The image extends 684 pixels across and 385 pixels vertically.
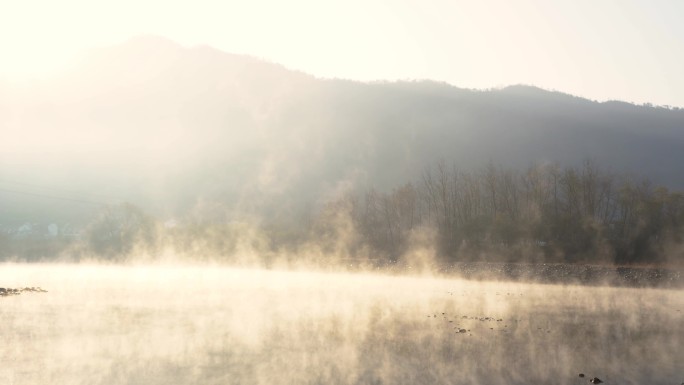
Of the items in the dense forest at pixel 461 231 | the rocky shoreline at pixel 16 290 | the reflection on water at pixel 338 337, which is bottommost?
the reflection on water at pixel 338 337

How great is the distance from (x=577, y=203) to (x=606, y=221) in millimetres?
6771

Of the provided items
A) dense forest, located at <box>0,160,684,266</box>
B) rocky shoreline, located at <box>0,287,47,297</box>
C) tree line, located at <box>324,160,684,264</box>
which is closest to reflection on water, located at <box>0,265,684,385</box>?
rocky shoreline, located at <box>0,287,47,297</box>

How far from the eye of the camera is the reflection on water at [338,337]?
1068 inches

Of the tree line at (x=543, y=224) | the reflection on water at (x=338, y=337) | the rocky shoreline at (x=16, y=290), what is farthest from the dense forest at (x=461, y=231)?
the rocky shoreline at (x=16, y=290)

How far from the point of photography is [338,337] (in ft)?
122

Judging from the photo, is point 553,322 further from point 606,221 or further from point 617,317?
point 606,221

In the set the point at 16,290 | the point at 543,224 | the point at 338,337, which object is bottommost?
the point at 338,337

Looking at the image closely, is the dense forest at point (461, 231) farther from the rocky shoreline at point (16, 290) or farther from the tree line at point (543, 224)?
the rocky shoreline at point (16, 290)

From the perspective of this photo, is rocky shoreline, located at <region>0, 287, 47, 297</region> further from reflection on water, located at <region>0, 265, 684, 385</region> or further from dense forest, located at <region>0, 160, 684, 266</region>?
dense forest, located at <region>0, 160, 684, 266</region>

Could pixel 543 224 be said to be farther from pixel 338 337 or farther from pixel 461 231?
pixel 338 337

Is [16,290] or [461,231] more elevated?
[461,231]

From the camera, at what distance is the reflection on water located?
27125 millimetres

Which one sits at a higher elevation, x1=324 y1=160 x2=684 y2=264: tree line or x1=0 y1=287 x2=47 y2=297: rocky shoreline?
x1=324 y1=160 x2=684 y2=264: tree line

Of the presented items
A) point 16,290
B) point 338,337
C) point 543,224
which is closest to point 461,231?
point 543,224
